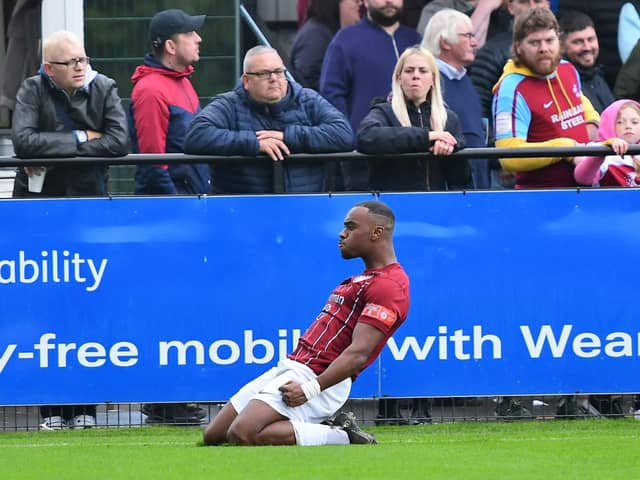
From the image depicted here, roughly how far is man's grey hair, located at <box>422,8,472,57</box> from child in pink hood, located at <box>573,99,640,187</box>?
1308 millimetres

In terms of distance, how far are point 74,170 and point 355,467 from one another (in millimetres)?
4013

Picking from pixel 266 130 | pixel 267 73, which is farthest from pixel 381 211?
pixel 267 73

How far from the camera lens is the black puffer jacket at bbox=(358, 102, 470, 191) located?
1151 cm

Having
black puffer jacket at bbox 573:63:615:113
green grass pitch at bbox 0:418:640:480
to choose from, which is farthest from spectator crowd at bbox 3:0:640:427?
green grass pitch at bbox 0:418:640:480

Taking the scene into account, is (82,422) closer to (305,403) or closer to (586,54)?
(305,403)

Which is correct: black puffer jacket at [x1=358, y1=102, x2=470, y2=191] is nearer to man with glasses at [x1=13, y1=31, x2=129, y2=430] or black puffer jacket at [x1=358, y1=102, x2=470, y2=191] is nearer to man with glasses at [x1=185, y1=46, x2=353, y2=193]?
man with glasses at [x1=185, y1=46, x2=353, y2=193]

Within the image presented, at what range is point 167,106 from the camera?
12273 mm

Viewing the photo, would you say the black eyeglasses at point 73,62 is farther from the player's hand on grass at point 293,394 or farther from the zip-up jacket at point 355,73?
the player's hand on grass at point 293,394

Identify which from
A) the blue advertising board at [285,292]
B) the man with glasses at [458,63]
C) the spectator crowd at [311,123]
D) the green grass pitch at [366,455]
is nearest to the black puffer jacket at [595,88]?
the spectator crowd at [311,123]

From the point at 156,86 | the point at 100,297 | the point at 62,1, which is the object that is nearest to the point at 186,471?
the point at 100,297

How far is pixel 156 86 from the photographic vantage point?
1233 centimetres

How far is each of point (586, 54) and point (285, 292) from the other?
344 cm

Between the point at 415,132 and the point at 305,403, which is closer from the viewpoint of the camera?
the point at 305,403

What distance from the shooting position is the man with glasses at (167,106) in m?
11.9
